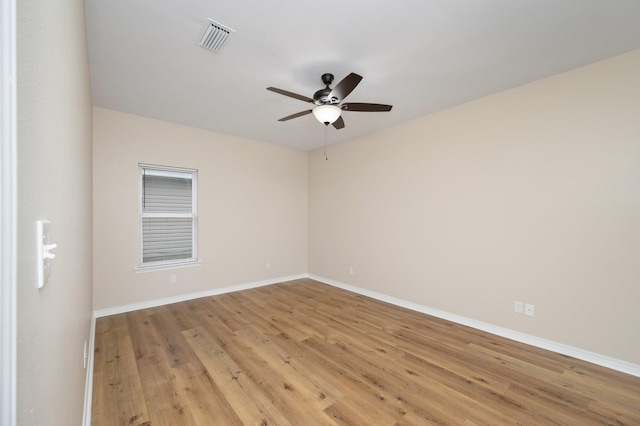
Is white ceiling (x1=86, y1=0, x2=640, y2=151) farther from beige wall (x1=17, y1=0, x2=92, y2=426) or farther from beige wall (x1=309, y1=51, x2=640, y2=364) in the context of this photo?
beige wall (x1=17, y1=0, x2=92, y2=426)

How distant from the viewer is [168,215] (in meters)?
4.23

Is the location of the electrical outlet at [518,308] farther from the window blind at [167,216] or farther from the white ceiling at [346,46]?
the window blind at [167,216]

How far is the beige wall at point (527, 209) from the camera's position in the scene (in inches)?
97.7

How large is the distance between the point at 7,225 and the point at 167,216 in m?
4.43

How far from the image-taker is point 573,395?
2.14 meters

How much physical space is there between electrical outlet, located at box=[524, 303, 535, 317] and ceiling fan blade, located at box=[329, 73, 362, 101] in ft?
9.89

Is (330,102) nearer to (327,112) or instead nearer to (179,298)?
(327,112)

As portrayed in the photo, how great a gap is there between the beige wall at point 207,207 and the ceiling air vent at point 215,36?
7.55 feet

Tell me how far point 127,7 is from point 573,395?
4521mm

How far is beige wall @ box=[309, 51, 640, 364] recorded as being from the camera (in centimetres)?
248

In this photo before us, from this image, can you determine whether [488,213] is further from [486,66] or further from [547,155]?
[486,66]

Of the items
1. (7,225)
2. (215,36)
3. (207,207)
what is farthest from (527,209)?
(207,207)

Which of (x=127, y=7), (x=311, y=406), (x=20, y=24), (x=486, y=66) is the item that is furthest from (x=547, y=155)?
(x=127, y=7)

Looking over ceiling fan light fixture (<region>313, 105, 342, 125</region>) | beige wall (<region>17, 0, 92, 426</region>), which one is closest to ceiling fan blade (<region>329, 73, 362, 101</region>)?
ceiling fan light fixture (<region>313, 105, 342, 125</region>)
